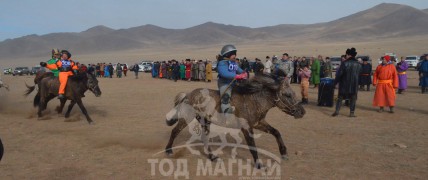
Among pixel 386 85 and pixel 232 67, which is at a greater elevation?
pixel 232 67

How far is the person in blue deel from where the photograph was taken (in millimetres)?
6301

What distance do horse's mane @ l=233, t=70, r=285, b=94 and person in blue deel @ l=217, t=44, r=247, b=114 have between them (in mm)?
141

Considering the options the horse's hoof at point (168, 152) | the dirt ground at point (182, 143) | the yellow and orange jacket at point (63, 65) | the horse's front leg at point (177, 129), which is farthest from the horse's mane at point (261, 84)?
the yellow and orange jacket at point (63, 65)

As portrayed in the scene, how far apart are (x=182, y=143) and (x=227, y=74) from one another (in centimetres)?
233

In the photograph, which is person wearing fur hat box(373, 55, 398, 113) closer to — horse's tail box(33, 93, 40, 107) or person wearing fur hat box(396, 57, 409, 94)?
person wearing fur hat box(396, 57, 409, 94)

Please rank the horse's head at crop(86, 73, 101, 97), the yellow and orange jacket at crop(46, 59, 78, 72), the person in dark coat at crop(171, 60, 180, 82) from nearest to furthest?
the horse's head at crop(86, 73, 101, 97) → the yellow and orange jacket at crop(46, 59, 78, 72) → the person in dark coat at crop(171, 60, 180, 82)

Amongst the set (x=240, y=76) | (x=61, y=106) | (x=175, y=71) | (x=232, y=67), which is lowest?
(x=61, y=106)

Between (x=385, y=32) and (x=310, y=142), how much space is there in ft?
412

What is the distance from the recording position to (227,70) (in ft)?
21.1

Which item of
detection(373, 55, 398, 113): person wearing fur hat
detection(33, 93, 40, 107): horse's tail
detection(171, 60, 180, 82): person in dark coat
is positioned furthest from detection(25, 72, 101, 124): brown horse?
detection(171, 60, 180, 82): person in dark coat

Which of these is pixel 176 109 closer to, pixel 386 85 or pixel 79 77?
Answer: pixel 79 77

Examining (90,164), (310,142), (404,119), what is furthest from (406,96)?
(90,164)

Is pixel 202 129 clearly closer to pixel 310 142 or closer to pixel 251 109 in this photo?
pixel 251 109

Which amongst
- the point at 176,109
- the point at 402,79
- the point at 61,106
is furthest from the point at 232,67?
the point at 402,79
